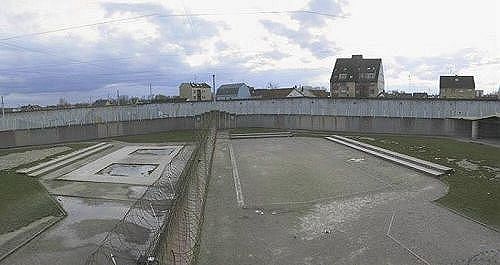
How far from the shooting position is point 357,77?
6228cm

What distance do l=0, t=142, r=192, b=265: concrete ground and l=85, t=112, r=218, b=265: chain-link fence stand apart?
0.07 metres

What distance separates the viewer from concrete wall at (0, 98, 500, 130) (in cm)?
2977

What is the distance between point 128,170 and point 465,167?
16028 millimetres

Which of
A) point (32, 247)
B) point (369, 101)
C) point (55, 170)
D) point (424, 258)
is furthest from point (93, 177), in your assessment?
point (369, 101)

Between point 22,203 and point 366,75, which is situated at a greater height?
point 366,75

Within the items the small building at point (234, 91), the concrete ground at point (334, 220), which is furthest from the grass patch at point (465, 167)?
the small building at point (234, 91)

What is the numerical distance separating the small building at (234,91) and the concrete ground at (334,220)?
5628 centimetres

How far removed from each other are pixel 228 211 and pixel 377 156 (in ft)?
38.0

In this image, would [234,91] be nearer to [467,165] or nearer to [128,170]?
[128,170]

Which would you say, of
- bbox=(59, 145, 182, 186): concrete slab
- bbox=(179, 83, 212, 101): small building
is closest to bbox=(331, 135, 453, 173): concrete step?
bbox=(59, 145, 182, 186): concrete slab

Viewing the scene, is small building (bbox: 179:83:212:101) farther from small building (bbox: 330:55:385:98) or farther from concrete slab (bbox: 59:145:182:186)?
concrete slab (bbox: 59:145:182:186)

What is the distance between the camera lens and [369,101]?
33.0m

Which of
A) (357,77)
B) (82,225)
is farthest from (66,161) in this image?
(357,77)

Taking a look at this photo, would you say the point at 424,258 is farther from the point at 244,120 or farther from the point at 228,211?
the point at 244,120
